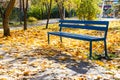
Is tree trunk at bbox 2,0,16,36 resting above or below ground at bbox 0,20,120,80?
above

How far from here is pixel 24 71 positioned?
7629 mm

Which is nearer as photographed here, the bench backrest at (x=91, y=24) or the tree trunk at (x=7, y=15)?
the bench backrest at (x=91, y=24)

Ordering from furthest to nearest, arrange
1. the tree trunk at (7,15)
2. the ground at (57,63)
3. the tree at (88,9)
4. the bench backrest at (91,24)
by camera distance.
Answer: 1. the tree at (88,9)
2. the tree trunk at (7,15)
3. the bench backrest at (91,24)
4. the ground at (57,63)

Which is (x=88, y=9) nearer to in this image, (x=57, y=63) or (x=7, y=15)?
(x=7, y=15)

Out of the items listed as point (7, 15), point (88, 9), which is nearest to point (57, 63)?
point (7, 15)

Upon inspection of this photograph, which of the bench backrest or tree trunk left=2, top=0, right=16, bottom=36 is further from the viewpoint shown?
tree trunk left=2, top=0, right=16, bottom=36

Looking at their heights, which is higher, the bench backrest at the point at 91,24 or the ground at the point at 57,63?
the bench backrest at the point at 91,24

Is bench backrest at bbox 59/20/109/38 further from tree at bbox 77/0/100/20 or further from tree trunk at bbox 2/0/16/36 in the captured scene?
tree at bbox 77/0/100/20

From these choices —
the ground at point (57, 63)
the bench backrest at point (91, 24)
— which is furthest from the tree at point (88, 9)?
the ground at point (57, 63)

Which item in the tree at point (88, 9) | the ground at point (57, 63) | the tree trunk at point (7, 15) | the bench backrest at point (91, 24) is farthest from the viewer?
the tree at point (88, 9)

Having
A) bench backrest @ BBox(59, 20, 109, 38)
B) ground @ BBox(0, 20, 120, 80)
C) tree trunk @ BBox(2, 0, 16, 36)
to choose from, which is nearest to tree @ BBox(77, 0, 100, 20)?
tree trunk @ BBox(2, 0, 16, 36)

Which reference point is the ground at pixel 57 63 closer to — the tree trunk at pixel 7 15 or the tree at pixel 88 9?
the tree trunk at pixel 7 15

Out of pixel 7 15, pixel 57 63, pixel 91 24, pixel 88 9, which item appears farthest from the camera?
pixel 88 9

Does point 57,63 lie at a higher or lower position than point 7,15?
lower
